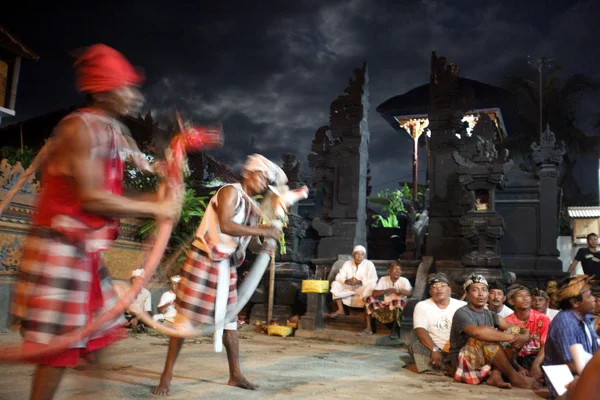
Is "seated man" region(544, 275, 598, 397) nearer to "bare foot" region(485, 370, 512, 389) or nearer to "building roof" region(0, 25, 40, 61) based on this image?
"bare foot" region(485, 370, 512, 389)

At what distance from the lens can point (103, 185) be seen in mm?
2367

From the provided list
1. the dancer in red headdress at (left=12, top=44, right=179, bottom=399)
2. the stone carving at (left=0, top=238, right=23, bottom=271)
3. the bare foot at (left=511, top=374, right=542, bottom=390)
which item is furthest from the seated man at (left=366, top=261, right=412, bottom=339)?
the dancer in red headdress at (left=12, top=44, right=179, bottom=399)

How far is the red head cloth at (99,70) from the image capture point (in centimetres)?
256

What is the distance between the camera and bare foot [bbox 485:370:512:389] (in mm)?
5691

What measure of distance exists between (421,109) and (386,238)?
7.07 m

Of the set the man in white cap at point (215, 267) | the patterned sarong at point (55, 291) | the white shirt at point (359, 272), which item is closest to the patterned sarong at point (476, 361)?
the man in white cap at point (215, 267)

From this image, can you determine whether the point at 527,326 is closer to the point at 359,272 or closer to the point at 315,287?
the point at 359,272

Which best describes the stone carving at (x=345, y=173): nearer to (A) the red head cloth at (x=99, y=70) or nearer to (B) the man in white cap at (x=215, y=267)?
(B) the man in white cap at (x=215, y=267)

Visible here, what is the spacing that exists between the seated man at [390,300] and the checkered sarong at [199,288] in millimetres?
5838

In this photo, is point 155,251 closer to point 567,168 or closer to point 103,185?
point 103,185

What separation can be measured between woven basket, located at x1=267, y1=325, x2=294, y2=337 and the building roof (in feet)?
40.0

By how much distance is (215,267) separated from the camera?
4398 millimetres

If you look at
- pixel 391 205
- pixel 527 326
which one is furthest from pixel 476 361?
pixel 391 205

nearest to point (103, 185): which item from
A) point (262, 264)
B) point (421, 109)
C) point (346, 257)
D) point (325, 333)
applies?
point (262, 264)
